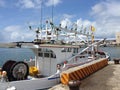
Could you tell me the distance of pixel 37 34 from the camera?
17016 millimetres

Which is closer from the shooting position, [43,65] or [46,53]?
[46,53]

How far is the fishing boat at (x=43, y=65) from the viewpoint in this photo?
12584 millimetres

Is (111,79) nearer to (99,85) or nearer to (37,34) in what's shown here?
(99,85)

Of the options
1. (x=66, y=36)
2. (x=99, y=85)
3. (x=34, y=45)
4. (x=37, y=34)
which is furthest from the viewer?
(x=66, y=36)

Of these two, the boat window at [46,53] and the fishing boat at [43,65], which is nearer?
the fishing boat at [43,65]

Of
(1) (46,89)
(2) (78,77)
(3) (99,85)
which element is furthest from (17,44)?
(3) (99,85)

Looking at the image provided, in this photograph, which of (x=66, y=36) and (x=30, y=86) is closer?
(x=30, y=86)

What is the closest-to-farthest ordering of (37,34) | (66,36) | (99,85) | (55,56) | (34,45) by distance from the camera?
(99,85) < (34,45) < (55,56) < (37,34) < (66,36)

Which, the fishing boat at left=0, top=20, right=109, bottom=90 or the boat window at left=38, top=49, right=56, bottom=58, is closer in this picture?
the fishing boat at left=0, top=20, right=109, bottom=90

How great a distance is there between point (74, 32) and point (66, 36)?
4.86 feet

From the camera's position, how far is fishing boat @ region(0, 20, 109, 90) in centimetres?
1258

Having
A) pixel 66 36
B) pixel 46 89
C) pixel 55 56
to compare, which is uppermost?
pixel 66 36

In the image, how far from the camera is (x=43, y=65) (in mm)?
16109

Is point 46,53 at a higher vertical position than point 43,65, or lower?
higher
